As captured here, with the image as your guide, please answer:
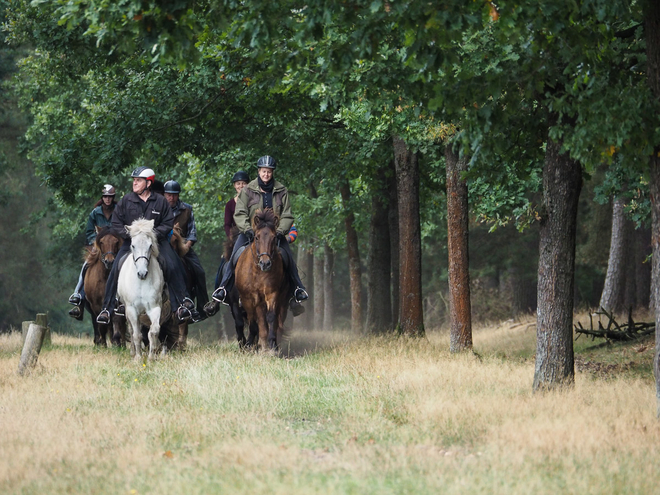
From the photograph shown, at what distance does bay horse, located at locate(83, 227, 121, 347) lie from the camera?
1523cm

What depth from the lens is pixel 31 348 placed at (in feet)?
40.6

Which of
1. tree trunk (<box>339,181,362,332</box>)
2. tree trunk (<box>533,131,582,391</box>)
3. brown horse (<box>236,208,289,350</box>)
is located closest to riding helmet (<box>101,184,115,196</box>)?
brown horse (<box>236,208,289,350</box>)

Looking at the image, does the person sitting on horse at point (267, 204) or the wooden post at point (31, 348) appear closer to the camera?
the wooden post at point (31, 348)

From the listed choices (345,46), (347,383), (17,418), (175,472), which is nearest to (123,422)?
(17,418)

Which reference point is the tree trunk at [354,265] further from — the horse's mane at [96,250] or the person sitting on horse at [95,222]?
the horse's mane at [96,250]

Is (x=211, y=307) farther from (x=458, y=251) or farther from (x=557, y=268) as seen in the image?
(x=557, y=268)

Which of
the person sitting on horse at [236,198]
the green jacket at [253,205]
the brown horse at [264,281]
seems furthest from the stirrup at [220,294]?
the person sitting on horse at [236,198]

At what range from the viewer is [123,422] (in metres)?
8.66

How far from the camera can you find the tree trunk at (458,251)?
14523mm

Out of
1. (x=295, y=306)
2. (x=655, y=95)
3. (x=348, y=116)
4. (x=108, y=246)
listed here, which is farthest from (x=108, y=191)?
(x=655, y=95)

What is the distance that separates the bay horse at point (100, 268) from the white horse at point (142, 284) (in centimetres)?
140

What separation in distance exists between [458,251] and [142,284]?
517 centimetres

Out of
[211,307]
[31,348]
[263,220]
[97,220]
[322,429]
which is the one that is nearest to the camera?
[322,429]

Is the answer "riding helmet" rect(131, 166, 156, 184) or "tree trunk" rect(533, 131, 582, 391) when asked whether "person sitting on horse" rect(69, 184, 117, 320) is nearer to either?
"riding helmet" rect(131, 166, 156, 184)
